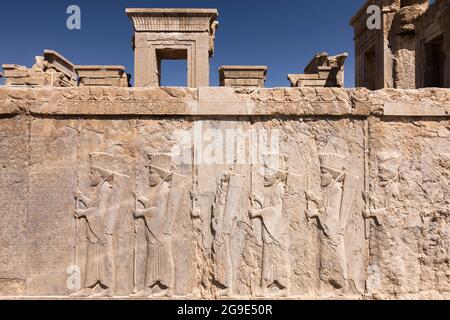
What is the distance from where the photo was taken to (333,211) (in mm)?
3920

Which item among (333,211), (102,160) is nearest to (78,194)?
(102,160)

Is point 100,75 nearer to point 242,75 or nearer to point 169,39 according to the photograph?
point 169,39

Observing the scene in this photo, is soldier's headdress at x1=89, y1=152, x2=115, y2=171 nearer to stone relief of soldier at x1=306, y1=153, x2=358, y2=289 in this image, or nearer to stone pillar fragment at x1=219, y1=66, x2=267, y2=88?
stone relief of soldier at x1=306, y1=153, x2=358, y2=289

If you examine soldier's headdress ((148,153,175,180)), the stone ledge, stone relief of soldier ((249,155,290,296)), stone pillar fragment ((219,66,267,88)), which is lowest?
stone relief of soldier ((249,155,290,296))

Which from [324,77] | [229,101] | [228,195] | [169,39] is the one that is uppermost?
[169,39]

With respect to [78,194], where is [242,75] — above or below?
above

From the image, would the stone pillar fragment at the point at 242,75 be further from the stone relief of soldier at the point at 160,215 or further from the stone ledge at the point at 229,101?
the stone relief of soldier at the point at 160,215

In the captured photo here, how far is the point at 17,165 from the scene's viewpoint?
12.7 feet

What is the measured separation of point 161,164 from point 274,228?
4.66 feet

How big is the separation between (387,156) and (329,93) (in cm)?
95

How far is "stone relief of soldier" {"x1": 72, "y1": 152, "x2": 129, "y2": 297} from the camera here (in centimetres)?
390

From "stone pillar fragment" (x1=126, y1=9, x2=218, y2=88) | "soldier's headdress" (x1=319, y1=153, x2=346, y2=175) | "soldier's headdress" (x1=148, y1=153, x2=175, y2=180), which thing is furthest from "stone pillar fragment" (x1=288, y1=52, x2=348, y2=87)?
"soldier's headdress" (x1=148, y1=153, x2=175, y2=180)

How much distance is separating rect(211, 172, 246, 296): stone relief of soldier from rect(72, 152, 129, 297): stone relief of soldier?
107 centimetres

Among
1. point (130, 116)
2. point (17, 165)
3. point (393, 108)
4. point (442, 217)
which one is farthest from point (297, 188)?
point (17, 165)
